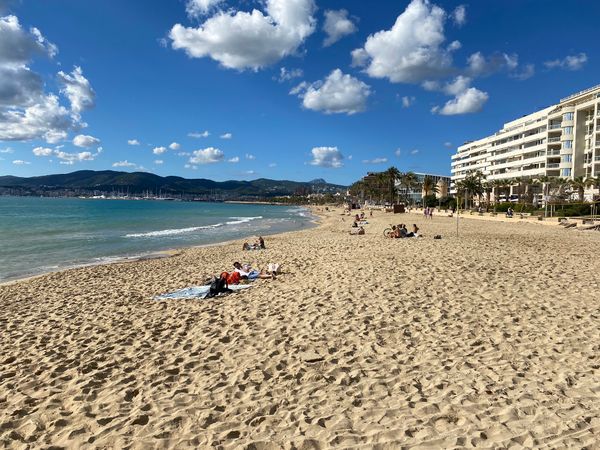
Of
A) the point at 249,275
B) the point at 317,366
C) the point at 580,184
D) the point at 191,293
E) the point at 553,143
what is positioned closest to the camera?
the point at 317,366

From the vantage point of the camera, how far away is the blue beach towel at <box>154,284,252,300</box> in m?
10.3

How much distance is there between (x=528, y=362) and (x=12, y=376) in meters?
7.58

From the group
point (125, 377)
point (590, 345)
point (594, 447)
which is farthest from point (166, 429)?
point (590, 345)

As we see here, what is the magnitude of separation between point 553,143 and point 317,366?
76.2 m

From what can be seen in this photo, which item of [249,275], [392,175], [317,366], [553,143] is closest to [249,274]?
[249,275]

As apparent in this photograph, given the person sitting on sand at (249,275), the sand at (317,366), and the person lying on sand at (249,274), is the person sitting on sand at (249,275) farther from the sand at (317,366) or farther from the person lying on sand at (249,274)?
the sand at (317,366)

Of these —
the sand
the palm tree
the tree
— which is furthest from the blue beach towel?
the palm tree

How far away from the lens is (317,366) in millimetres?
5719

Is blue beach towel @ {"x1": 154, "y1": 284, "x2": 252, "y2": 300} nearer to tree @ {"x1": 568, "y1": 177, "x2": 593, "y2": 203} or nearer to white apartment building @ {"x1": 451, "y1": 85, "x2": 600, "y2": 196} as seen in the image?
tree @ {"x1": 568, "y1": 177, "x2": 593, "y2": 203}

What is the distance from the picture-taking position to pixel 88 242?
2941cm

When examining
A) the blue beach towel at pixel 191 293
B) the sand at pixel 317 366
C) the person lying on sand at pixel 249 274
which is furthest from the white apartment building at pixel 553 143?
the blue beach towel at pixel 191 293

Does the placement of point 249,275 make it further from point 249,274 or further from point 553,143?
point 553,143

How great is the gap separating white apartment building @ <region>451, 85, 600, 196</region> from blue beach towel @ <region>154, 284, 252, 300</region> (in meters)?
63.5

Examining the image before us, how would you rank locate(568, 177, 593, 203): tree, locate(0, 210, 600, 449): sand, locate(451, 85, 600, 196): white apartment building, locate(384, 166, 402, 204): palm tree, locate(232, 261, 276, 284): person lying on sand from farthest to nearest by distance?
locate(384, 166, 402, 204): palm tree < locate(451, 85, 600, 196): white apartment building < locate(568, 177, 593, 203): tree < locate(232, 261, 276, 284): person lying on sand < locate(0, 210, 600, 449): sand
